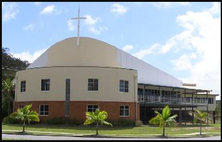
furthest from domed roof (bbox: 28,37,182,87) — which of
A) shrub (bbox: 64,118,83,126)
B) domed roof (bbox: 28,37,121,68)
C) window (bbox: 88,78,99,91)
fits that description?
shrub (bbox: 64,118,83,126)

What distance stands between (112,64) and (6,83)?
15551 millimetres

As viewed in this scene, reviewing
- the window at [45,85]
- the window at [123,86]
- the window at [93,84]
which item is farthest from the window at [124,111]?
the window at [45,85]

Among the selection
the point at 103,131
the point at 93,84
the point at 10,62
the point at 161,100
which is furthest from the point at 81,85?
the point at 10,62

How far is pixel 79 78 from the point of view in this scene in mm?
38562

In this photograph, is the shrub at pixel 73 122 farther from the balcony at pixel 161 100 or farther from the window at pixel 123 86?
the balcony at pixel 161 100

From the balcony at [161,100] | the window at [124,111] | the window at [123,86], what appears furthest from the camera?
the balcony at [161,100]

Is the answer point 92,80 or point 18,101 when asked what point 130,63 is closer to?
point 92,80

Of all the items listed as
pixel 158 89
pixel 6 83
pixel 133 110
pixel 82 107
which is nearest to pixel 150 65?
pixel 158 89

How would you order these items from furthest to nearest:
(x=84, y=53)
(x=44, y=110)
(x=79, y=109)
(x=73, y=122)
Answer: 1. (x=84, y=53)
2. (x=44, y=110)
3. (x=79, y=109)
4. (x=73, y=122)

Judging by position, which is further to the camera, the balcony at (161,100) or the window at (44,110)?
the balcony at (161,100)

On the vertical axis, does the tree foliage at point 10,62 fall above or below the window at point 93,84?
above

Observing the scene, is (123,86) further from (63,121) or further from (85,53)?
(63,121)

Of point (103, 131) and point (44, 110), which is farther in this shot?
point (44, 110)

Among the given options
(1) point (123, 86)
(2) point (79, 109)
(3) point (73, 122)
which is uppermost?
(1) point (123, 86)
